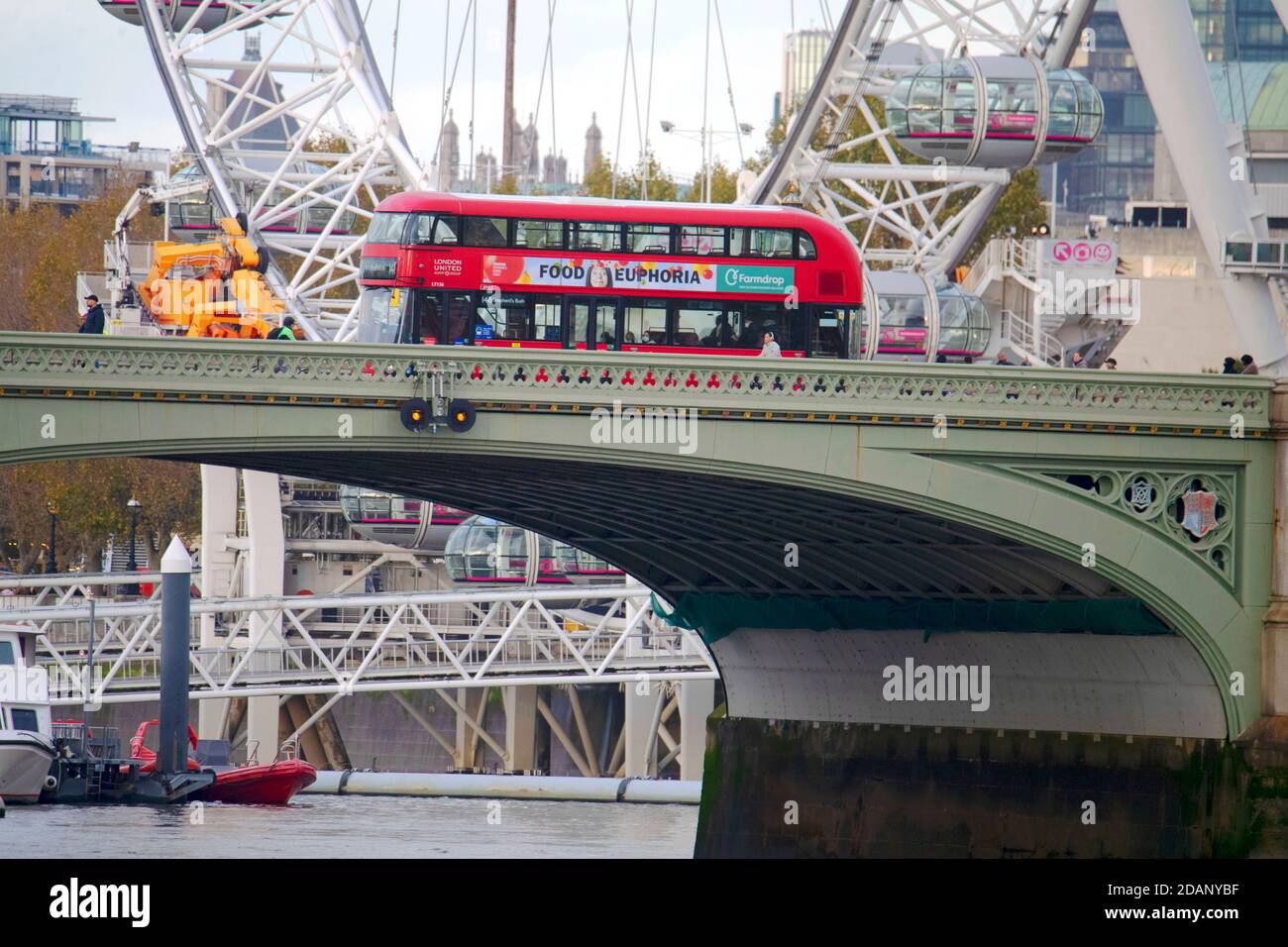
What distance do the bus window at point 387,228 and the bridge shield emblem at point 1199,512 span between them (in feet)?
47.6

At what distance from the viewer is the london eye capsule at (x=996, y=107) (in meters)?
63.6

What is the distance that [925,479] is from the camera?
4044 centimetres

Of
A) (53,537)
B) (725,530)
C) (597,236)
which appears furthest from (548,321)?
(53,537)

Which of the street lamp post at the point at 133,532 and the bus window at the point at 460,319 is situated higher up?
the bus window at the point at 460,319

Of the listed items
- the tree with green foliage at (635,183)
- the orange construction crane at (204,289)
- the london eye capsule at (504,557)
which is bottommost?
the london eye capsule at (504,557)

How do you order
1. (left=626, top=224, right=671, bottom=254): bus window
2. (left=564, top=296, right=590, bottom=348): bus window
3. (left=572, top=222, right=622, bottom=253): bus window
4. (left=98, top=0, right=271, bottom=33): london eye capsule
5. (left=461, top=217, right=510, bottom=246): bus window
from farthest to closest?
(left=98, top=0, right=271, bottom=33): london eye capsule, (left=626, top=224, right=671, bottom=254): bus window, (left=572, top=222, right=622, bottom=253): bus window, (left=564, top=296, right=590, bottom=348): bus window, (left=461, top=217, right=510, bottom=246): bus window

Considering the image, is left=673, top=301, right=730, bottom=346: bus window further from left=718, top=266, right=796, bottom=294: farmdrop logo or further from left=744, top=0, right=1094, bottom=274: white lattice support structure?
left=744, top=0, right=1094, bottom=274: white lattice support structure

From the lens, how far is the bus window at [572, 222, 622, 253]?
1884 inches

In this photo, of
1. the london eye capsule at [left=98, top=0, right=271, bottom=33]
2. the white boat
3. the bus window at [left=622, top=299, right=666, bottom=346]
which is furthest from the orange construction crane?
the london eye capsule at [left=98, top=0, right=271, bottom=33]

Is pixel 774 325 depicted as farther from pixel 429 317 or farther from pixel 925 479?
pixel 925 479

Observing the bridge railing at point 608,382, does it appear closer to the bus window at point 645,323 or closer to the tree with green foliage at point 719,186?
the bus window at point 645,323

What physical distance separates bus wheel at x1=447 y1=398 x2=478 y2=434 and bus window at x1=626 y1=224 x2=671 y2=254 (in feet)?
32.1

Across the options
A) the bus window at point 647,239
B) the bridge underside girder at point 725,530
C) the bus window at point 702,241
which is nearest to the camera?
the bridge underside girder at point 725,530

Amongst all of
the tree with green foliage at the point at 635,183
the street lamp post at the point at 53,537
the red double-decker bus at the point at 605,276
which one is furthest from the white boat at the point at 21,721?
the tree with green foliage at the point at 635,183
